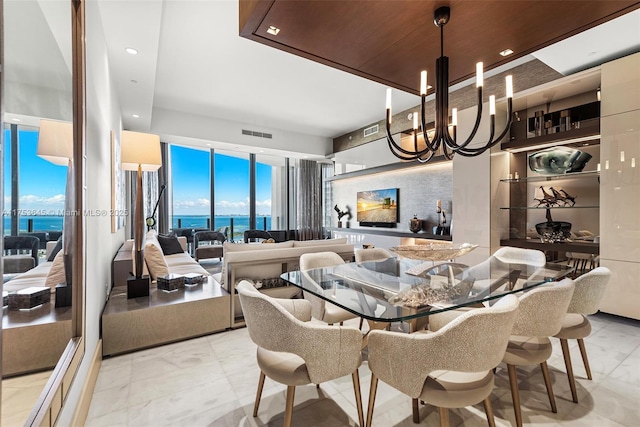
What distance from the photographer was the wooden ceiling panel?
5.16 feet

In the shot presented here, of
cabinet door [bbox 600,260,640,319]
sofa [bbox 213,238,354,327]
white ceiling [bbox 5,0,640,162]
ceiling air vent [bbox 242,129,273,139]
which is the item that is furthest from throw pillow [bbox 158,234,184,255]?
cabinet door [bbox 600,260,640,319]

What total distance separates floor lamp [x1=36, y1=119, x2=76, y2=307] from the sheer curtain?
6.54m

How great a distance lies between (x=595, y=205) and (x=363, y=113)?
3998mm

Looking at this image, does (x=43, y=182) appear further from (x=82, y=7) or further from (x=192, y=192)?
(x=192, y=192)

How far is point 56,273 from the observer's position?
1.18m

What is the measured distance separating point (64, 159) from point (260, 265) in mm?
1991

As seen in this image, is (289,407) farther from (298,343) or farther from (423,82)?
(423,82)

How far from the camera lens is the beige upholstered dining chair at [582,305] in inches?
71.4

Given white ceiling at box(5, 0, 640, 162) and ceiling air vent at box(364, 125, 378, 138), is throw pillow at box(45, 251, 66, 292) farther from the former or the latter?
ceiling air vent at box(364, 125, 378, 138)

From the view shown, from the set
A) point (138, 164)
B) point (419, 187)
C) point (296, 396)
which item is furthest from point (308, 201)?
point (296, 396)

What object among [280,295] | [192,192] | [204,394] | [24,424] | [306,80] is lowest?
[204,394]

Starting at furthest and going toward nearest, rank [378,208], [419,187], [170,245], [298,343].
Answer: [378,208] → [419,187] → [170,245] → [298,343]

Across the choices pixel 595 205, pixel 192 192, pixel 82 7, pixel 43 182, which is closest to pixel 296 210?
pixel 192 192

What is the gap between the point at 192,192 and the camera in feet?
23.8
